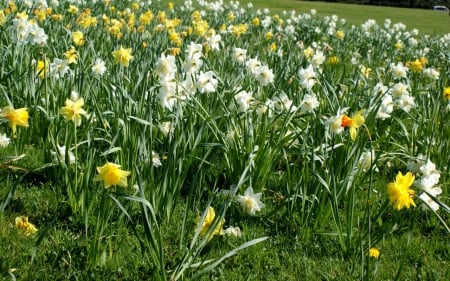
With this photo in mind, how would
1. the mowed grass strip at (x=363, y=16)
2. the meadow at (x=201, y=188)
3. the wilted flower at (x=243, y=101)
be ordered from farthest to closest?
the mowed grass strip at (x=363, y=16) → the wilted flower at (x=243, y=101) → the meadow at (x=201, y=188)

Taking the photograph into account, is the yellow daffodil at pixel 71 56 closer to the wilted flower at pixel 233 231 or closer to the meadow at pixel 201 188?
the meadow at pixel 201 188

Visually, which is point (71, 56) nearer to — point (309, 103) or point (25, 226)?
point (25, 226)

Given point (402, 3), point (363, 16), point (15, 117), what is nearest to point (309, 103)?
point (15, 117)

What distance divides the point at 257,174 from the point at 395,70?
161cm

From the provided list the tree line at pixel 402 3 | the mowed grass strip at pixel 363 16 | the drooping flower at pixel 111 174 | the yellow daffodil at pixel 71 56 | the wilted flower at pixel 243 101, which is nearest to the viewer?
the drooping flower at pixel 111 174

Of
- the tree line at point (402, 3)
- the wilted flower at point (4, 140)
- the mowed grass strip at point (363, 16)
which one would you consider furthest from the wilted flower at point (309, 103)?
the tree line at point (402, 3)

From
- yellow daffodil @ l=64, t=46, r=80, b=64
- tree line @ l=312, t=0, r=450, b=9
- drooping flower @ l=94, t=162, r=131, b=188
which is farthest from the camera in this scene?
tree line @ l=312, t=0, r=450, b=9

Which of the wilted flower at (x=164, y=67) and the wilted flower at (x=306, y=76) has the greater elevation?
the wilted flower at (x=164, y=67)

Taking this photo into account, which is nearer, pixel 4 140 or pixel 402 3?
pixel 4 140

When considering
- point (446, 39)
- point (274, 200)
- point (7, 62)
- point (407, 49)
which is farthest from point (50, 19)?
point (446, 39)

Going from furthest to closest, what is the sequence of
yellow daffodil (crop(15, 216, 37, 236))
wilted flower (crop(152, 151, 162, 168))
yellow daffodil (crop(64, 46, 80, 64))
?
1. yellow daffodil (crop(64, 46, 80, 64))
2. wilted flower (crop(152, 151, 162, 168))
3. yellow daffodil (crop(15, 216, 37, 236))

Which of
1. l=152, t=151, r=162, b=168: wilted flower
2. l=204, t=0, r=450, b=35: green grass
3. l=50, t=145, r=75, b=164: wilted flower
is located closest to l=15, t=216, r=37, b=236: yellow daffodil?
l=50, t=145, r=75, b=164: wilted flower

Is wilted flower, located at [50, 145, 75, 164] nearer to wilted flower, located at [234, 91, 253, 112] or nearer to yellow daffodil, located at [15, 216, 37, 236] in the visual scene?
yellow daffodil, located at [15, 216, 37, 236]

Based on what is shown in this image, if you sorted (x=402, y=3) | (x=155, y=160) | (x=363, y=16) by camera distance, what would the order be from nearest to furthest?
(x=155, y=160) → (x=363, y=16) → (x=402, y=3)
